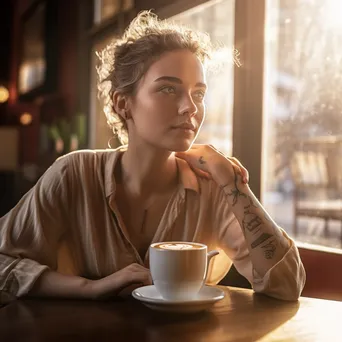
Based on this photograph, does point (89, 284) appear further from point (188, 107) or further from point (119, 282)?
point (188, 107)

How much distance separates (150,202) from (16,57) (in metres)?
5.51

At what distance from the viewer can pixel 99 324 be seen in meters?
0.89

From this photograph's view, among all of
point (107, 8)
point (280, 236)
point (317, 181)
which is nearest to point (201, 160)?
point (280, 236)

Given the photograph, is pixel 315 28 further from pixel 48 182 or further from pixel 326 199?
pixel 326 199

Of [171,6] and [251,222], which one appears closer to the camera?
[251,222]

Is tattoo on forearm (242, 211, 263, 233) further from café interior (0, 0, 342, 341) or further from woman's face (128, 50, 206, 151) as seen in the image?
café interior (0, 0, 342, 341)

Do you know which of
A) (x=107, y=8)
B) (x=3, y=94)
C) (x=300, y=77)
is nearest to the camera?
(x=300, y=77)

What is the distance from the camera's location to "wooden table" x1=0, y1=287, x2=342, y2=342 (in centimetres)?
83

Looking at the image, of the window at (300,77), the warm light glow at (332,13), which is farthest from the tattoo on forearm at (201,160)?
the warm light glow at (332,13)

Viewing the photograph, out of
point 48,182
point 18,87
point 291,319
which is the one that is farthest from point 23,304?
point 18,87

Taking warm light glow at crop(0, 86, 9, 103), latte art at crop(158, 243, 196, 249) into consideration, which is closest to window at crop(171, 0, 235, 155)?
latte art at crop(158, 243, 196, 249)

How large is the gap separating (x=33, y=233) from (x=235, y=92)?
1048 mm

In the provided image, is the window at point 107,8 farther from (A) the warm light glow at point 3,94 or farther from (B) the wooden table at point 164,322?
(B) the wooden table at point 164,322

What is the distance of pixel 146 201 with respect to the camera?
1391 millimetres
